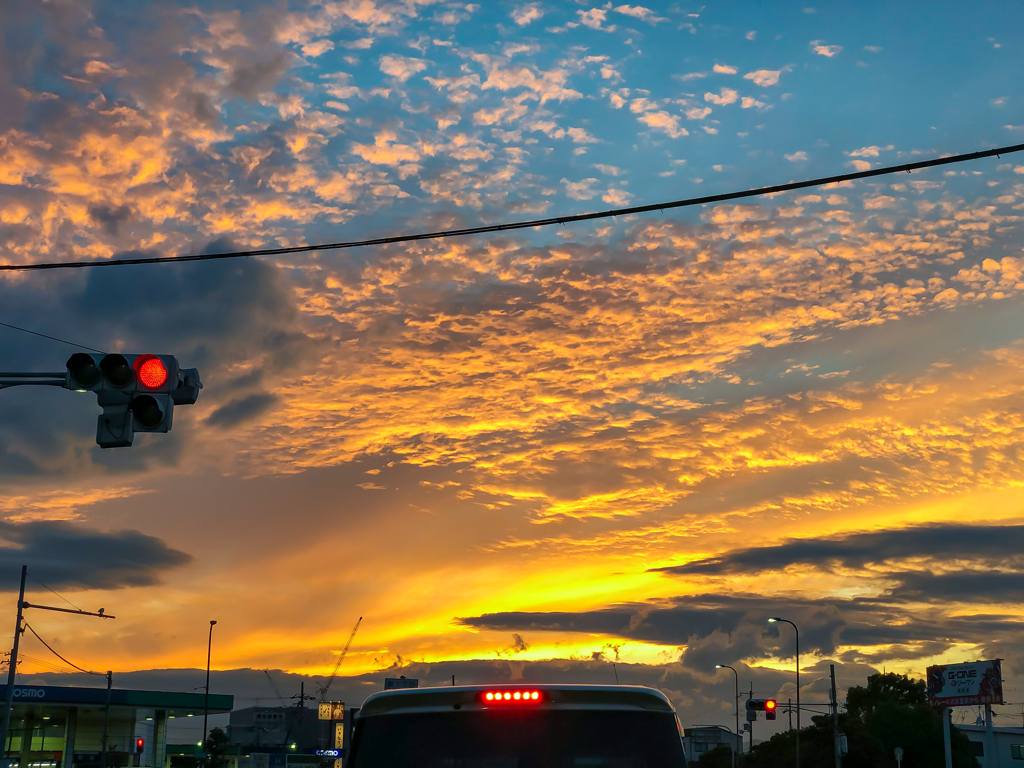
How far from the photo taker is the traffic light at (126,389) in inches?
509

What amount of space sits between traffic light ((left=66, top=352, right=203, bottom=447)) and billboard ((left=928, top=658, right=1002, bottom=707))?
92.8m

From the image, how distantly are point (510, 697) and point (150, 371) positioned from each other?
887 centimetres

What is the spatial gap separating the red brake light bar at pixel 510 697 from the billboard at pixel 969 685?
96.4 metres

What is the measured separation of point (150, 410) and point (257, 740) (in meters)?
198

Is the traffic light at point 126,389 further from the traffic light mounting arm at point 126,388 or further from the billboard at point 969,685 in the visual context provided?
the billboard at point 969,685

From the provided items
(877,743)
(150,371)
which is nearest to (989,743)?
(877,743)

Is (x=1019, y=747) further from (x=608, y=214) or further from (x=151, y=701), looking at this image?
(x=608, y=214)

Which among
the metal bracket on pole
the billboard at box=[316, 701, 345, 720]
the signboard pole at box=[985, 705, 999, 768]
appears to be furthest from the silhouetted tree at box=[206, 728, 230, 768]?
the metal bracket on pole

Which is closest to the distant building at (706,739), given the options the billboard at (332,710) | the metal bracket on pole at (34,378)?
the billboard at (332,710)

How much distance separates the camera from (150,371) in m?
13.1

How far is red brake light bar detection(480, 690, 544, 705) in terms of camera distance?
5797mm

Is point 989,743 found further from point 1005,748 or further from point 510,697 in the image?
point 510,697

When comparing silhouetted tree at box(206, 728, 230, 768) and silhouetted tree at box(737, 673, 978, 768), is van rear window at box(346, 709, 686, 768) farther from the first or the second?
silhouetted tree at box(206, 728, 230, 768)

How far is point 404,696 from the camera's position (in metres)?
5.95
